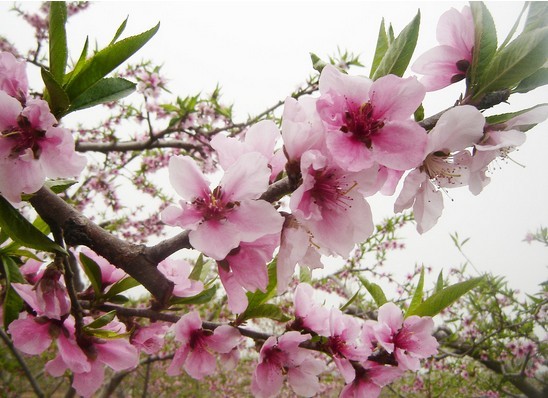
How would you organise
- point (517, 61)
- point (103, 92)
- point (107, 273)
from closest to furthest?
point (517, 61) < point (103, 92) < point (107, 273)

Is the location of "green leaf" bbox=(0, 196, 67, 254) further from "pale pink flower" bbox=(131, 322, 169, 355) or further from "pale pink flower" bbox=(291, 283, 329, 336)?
"pale pink flower" bbox=(291, 283, 329, 336)

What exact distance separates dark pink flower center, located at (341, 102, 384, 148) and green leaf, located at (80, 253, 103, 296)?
0.87m

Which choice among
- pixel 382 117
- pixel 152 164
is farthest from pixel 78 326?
pixel 152 164

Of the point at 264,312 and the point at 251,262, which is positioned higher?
the point at 251,262

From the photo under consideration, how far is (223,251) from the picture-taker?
705 millimetres

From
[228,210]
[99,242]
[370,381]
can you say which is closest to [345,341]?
[370,381]

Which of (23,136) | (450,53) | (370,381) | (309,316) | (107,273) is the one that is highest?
(450,53)

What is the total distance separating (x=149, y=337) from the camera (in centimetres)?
124

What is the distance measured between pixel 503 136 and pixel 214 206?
628 mm

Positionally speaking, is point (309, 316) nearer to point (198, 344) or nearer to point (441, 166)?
point (198, 344)

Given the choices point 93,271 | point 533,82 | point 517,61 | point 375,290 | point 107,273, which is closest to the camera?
point 517,61

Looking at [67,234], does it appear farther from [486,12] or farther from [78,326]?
[486,12]

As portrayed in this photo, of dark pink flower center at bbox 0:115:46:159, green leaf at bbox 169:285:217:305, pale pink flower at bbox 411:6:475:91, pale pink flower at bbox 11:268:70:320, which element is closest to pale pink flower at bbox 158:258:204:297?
green leaf at bbox 169:285:217:305

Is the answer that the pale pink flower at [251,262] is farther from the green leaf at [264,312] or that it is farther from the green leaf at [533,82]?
the green leaf at [533,82]
